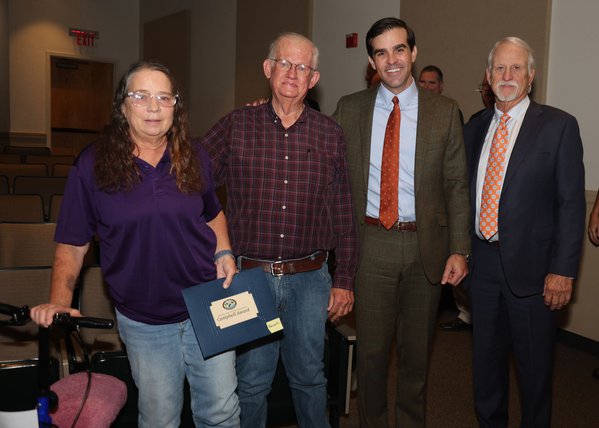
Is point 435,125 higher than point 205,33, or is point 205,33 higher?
point 205,33

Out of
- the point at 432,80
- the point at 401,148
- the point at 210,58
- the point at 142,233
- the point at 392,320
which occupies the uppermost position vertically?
the point at 210,58

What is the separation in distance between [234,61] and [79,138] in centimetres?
592

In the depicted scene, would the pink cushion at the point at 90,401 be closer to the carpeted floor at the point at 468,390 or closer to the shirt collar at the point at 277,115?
the shirt collar at the point at 277,115

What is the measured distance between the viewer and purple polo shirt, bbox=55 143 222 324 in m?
1.84

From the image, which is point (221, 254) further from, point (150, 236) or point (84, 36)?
point (84, 36)

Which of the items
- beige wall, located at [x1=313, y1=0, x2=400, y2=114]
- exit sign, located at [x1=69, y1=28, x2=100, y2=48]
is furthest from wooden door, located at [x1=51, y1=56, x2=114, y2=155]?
beige wall, located at [x1=313, y1=0, x2=400, y2=114]

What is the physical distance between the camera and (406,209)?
2.58 metres

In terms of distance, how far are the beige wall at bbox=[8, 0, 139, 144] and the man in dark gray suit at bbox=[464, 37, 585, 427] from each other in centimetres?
1147

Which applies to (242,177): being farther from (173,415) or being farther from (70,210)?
(173,415)

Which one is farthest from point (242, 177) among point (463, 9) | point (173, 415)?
point (463, 9)

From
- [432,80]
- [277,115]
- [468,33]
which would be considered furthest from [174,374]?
[468,33]

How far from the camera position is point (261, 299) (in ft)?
6.82

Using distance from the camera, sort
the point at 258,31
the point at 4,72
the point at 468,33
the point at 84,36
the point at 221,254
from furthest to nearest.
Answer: the point at 84,36
the point at 4,72
the point at 258,31
the point at 468,33
the point at 221,254

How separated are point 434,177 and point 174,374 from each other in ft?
4.35
